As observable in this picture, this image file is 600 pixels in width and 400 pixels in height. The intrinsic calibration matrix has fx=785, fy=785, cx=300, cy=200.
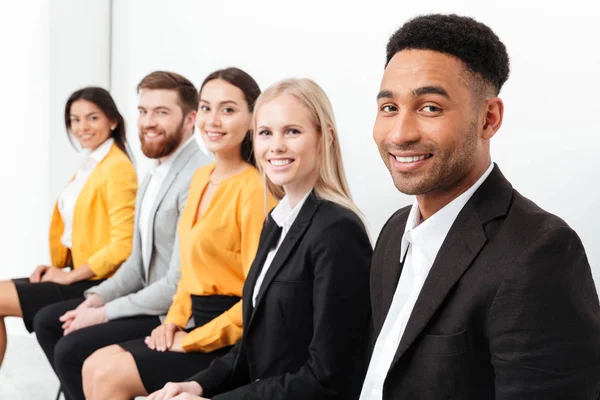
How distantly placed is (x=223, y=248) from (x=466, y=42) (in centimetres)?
153

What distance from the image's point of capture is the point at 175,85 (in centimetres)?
352

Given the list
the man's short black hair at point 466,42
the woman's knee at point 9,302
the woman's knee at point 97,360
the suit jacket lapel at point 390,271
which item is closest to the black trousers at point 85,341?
the woman's knee at point 97,360

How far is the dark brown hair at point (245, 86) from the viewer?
2.98 metres

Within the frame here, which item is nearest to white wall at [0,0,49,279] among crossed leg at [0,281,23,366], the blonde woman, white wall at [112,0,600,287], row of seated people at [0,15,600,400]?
white wall at [112,0,600,287]

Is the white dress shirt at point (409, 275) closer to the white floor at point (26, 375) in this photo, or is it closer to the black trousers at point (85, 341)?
the black trousers at point (85, 341)

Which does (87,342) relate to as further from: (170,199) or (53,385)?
(53,385)

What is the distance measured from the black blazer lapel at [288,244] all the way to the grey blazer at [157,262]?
96cm

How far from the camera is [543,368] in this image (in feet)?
4.49

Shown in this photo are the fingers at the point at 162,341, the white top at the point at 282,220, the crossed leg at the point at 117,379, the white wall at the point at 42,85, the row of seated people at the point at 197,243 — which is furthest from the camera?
the white wall at the point at 42,85

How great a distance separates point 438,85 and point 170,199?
2043 mm

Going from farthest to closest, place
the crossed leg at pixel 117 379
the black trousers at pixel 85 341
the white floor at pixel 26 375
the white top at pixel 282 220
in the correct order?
1. the white floor at pixel 26 375
2. the black trousers at pixel 85 341
3. the crossed leg at pixel 117 379
4. the white top at pixel 282 220

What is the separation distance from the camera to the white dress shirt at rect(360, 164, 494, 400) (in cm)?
163

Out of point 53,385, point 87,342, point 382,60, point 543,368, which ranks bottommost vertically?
point 53,385

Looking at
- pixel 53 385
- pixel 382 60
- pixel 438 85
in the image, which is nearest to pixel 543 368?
pixel 438 85
